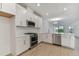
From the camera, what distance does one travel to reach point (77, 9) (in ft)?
13.1

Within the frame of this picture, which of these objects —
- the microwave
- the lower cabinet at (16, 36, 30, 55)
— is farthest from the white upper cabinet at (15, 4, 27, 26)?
the lower cabinet at (16, 36, 30, 55)

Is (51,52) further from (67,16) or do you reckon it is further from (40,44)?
(67,16)

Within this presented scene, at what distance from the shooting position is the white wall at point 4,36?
3.33 metres

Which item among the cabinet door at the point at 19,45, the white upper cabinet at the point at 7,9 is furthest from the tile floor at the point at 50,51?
the white upper cabinet at the point at 7,9

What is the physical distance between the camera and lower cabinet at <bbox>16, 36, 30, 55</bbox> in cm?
374

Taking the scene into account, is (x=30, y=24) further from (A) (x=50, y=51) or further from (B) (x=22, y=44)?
(A) (x=50, y=51)

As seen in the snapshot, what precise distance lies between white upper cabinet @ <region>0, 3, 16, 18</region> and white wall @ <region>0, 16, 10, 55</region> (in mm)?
220

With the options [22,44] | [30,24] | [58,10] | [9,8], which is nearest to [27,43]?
[22,44]

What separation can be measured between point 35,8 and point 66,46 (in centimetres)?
214

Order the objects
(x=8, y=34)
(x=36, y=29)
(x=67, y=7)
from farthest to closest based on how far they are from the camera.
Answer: (x=36, y=29), (x=67, y=7), (x=8, y=34)

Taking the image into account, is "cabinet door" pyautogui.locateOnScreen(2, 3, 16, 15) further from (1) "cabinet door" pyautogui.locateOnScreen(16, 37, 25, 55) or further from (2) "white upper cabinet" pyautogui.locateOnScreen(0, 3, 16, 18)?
(1) "cabinet door" pyautogui.locateOnScreen(16, 37, 25, 55)

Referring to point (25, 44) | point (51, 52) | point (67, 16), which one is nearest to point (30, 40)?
point (25, 44)

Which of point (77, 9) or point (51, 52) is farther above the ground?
point (77, 9)

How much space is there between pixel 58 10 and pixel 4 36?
2.23 metres
